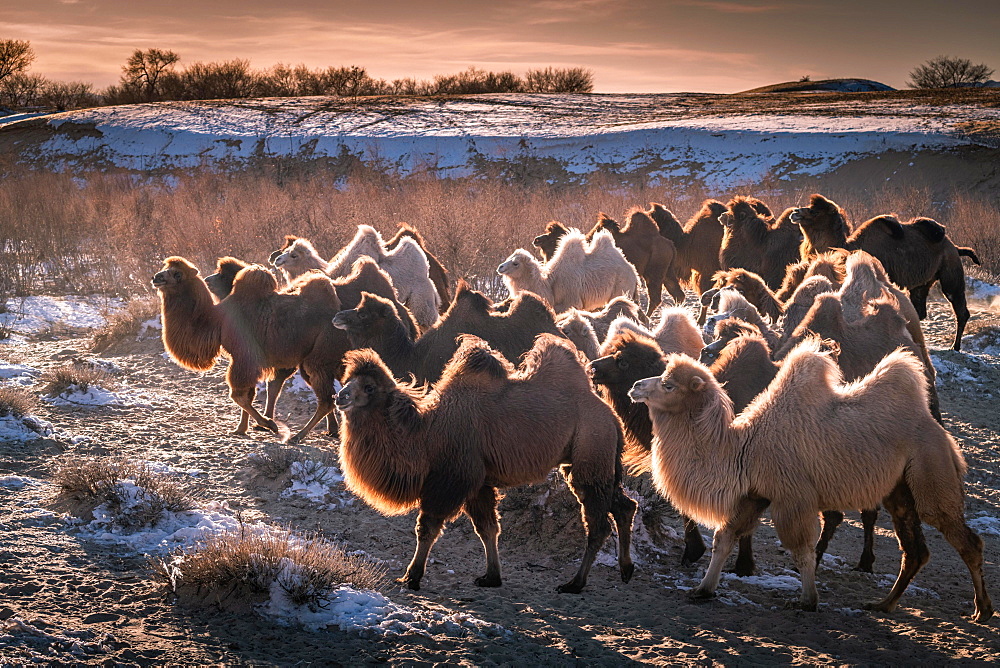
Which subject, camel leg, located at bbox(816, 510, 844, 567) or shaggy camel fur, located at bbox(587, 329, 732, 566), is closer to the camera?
shaggy camel fur, located at bbox(587, 329, 732, 566)

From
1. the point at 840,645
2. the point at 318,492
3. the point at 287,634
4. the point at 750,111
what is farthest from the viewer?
the point at 750,111

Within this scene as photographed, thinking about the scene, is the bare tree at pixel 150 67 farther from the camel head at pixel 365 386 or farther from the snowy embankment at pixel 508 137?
the camel head at pixel 365 386

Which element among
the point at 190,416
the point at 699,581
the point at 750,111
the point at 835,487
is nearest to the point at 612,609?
the point at 699,581

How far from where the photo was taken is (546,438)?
5965mm

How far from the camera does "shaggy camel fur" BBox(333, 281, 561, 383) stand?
26.6 ft

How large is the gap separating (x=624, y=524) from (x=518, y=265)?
251 inches

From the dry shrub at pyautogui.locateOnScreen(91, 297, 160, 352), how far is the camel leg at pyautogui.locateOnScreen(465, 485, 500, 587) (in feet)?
31.0

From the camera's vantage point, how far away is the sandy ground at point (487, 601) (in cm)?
465

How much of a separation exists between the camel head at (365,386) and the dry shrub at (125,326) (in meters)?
9.18

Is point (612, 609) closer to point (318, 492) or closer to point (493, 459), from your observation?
point (493, 459)

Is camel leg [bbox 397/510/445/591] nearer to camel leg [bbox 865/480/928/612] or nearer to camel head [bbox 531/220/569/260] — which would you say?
camel leg [bbox 865/480/928/612]

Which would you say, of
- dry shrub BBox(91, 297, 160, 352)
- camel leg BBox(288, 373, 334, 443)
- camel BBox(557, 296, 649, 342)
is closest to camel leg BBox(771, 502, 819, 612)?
camel BBox(557, 296, 649, 342)

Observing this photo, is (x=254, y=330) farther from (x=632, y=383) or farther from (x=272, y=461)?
(x=632, y=383)

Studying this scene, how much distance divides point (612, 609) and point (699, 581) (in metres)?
1.09
